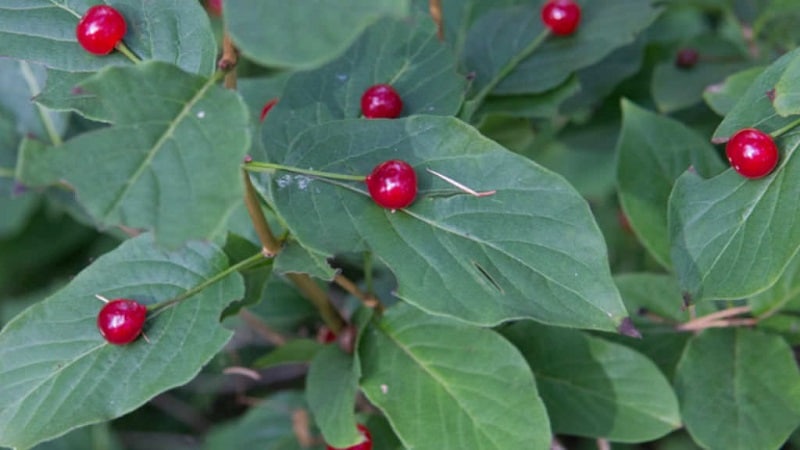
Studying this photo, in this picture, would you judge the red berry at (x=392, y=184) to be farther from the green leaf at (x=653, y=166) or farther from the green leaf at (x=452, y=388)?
the green leaf at (x=653, y=166)

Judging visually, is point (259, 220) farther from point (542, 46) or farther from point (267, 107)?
point (542, 46)

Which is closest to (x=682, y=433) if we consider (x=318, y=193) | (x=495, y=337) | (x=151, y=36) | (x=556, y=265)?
(x=495, y=337)

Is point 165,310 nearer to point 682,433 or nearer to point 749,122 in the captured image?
point 749,122

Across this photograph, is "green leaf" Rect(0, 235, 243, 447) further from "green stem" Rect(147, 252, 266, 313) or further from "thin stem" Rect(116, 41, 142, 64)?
"thin stem" Rect(116, 41, 142, 64)

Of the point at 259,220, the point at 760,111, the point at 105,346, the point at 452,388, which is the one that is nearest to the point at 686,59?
the point at 760,111

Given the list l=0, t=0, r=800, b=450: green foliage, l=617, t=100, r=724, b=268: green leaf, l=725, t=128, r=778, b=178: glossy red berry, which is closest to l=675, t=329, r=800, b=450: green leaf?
l=0, t=0, r=800, b=450: green foliage

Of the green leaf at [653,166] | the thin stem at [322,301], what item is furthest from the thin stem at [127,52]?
the green leaf at [653,166]
